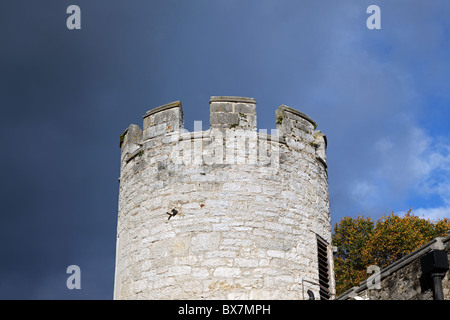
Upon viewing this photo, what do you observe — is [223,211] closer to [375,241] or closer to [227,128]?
[227,128]

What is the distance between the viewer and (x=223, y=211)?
913cm

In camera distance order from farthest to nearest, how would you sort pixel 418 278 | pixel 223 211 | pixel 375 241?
pixel 375 241, pixel 223 211, pixel 418 278

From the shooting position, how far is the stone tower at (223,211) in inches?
349

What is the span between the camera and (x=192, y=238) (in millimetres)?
9008

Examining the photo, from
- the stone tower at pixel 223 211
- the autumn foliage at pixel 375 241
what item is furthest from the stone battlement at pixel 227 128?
the autumn foliage at pixel 375 241

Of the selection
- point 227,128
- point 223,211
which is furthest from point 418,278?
point 227,128

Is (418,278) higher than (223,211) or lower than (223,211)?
lower

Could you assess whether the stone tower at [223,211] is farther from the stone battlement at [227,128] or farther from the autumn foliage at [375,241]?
the autumn foliage at [375,241]

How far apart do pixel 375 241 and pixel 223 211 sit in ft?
48.2
